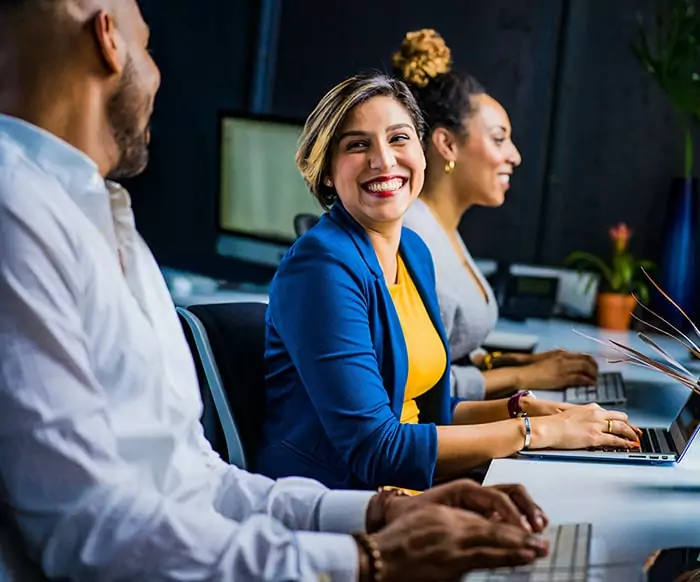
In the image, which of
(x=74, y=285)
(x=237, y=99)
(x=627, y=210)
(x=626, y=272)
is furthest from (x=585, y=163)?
(x=74, y=285)

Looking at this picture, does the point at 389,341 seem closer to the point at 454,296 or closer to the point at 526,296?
the point at 454,296

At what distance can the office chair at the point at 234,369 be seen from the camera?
1.71 metres

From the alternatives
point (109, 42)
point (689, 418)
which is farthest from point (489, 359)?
point (109, 42)

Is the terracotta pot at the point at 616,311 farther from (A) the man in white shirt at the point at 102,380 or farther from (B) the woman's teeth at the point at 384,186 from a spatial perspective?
(A) the man in white shirt at the point at 102,380

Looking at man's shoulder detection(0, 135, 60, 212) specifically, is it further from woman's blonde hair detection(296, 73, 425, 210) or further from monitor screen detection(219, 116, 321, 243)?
monitor screen detection(219, 116, 321, 243)

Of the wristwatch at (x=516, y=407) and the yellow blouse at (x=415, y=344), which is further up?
the yellow blouse at (x=415, y=344)

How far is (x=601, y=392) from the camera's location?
218 cm

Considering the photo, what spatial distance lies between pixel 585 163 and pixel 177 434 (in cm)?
240

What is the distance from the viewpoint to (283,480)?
1325 mm

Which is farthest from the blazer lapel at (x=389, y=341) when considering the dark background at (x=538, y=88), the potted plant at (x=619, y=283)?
the dark background at (x=538, y=88)

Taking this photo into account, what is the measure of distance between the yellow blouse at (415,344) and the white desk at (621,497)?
0.84 feet

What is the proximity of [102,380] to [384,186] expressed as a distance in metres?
0.85

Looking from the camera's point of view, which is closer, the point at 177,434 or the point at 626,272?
the point at 177,434

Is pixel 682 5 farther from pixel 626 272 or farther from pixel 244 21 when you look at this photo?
pixel 244 21
